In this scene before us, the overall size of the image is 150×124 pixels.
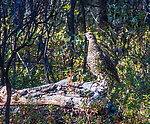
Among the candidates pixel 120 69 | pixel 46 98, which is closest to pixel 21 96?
pixel 46 98

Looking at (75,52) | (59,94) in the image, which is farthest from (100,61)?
(59,94)

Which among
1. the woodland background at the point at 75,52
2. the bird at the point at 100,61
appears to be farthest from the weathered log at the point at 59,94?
the bird at the point at 100,61

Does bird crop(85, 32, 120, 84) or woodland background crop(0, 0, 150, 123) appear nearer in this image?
woodland background crop(0, 0, 150, 123)

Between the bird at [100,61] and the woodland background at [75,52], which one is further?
the bird at [100,61]

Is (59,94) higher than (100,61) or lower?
lower

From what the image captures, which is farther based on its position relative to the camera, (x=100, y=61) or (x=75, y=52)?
(x=75, y=52)

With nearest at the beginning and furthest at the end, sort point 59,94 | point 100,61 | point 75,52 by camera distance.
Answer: point 59,94 → point 100,61 → point 75,52

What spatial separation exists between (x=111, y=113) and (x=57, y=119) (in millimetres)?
1066

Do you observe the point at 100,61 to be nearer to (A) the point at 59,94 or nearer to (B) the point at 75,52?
(B) the point at 75,52

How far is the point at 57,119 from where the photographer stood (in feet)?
13.9

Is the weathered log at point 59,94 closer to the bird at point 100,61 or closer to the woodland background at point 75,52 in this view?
the woodland background at point 75,52

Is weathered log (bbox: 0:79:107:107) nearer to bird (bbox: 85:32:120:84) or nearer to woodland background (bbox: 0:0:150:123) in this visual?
woodland background (bbox: 0:0:150:123)

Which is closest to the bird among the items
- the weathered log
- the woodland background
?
the woodland background

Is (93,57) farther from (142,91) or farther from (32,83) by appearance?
(32,83)
